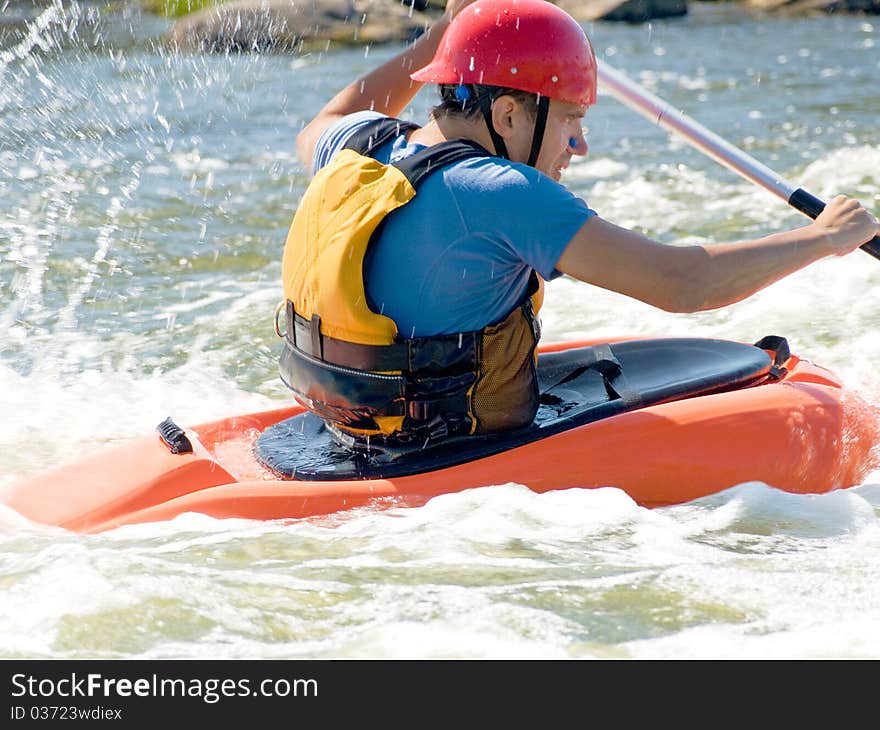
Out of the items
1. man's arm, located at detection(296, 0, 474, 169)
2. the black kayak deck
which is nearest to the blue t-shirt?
the black kayak deck

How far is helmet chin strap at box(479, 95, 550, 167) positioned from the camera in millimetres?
3010

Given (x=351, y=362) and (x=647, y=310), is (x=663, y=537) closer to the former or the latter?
(x=351, y=362)

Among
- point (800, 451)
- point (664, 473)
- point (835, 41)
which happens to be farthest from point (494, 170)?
point (835, 41)

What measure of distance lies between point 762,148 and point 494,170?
6129mm

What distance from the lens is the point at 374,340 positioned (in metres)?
3.04

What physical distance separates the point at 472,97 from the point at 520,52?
149mm

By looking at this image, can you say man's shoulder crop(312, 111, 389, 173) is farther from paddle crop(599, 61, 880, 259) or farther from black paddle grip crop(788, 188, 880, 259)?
black paddle grip crop(788, 188, 880, 259)

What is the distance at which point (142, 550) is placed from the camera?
3.02 metres

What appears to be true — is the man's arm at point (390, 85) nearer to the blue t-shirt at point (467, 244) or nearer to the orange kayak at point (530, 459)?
the blue t-shirt at point (467, 244)

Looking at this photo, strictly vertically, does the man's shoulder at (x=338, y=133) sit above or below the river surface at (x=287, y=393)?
above

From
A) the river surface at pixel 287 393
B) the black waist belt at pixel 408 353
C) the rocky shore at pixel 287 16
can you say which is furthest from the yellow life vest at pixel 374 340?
the rocky shore at pixel 287 16

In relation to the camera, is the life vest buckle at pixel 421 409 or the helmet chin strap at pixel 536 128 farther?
the life vest buckle at pixel 421 409

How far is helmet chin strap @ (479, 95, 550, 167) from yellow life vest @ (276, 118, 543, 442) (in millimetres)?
88

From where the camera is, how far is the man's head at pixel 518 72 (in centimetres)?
298
